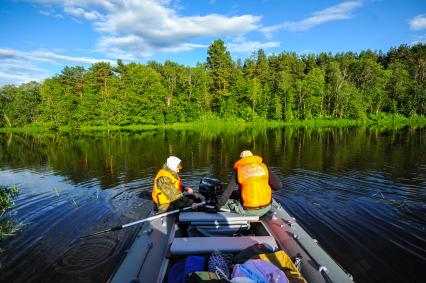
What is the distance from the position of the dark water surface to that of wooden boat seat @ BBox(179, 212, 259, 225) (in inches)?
65.6

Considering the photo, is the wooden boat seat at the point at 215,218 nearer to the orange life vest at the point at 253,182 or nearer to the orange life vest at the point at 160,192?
the orange life vest at the point at 253,182

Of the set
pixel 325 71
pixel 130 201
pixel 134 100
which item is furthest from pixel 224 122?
pixel 130 201

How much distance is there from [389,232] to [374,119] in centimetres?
4513

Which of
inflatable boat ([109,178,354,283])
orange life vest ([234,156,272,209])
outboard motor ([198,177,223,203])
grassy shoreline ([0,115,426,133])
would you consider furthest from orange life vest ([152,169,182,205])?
grassy shoreline ([0,115,426,133])

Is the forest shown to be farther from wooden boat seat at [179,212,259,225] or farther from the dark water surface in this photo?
wooden boat seat at [179,212,259,225]

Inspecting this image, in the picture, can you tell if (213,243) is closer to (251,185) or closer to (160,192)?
(251,185)

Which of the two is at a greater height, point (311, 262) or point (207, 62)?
point (207, 62)

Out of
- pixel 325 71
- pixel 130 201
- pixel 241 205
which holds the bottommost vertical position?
pixel 130 201

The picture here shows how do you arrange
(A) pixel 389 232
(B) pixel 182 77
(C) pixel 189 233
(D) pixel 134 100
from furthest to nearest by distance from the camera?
(B) pixel 182 77, (D) pixel 134 100, (A) pixel 389 232, (C) pixel 189 233

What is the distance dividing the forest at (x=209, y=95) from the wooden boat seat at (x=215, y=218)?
40.6 metres

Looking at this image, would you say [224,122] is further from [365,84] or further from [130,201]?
[130,201]

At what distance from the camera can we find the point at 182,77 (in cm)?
4816

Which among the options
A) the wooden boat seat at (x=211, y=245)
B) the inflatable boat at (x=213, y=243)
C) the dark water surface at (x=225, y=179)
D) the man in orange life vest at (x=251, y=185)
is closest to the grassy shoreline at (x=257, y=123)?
the dark water surface at (x=225, y=179)

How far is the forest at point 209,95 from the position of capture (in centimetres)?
4431
